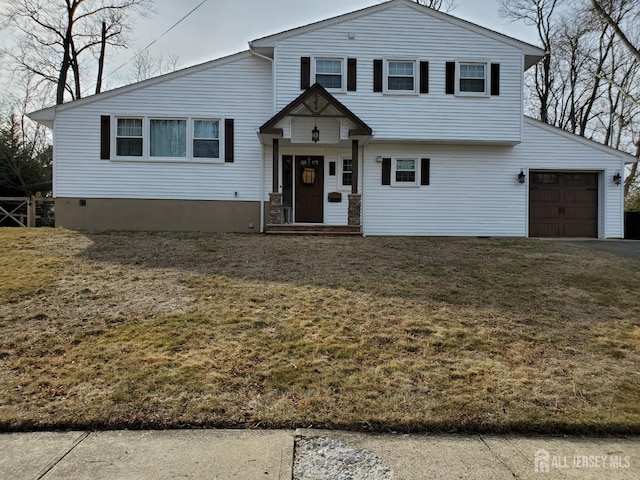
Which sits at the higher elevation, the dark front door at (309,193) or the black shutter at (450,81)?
the black shutter at (450,81)

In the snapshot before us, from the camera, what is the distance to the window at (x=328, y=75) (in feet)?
45.2

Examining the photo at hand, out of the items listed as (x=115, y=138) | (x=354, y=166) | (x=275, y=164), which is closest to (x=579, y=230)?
(x=354, y=166)

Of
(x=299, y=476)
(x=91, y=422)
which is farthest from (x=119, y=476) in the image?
(x=299, y=476)

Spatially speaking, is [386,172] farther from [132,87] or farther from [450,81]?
[132,87]

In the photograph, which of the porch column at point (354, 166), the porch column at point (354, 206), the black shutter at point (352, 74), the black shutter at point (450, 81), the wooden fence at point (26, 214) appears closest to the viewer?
the porch column at point (354, 206)

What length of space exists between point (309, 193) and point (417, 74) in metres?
5.08

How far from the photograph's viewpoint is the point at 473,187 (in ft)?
47.9

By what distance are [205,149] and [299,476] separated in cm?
1241

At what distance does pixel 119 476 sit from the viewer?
284 cm

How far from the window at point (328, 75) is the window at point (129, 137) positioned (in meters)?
5.86

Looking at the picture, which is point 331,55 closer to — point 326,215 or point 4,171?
point 326,215

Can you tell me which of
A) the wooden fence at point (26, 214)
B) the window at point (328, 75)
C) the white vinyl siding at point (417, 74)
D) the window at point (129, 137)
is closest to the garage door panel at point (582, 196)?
the white vinyl siding at point (417, 74)

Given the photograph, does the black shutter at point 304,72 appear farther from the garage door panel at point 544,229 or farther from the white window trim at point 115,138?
the garage door panel at point 544,229

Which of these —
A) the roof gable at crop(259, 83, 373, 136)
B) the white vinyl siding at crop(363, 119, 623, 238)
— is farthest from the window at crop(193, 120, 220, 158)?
the white vinyl siding at crop(363, 119, 623, 238)
